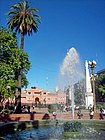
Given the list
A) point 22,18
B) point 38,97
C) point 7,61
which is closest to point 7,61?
point 7,61

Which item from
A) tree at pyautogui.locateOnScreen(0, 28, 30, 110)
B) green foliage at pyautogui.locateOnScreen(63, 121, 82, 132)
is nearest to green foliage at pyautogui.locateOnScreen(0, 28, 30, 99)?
tree at pyautogui.locateOnScreen(0, 28, 30, 110)

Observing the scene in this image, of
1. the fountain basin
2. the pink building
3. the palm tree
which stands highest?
the palm tree

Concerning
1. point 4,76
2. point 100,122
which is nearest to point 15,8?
point 4,76

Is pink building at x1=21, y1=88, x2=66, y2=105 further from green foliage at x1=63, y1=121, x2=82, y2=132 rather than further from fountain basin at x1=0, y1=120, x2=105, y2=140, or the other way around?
green foliage at x1=63, y1=121, x2=82, y2=132

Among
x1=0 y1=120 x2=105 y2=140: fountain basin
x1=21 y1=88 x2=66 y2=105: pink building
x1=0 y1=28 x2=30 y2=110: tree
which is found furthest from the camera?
x1=21 y1=88 x2=66 y2=105: pink building

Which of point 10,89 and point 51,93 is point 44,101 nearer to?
point 51,93

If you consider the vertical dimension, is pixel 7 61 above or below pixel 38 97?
above

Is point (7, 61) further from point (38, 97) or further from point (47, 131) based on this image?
point (38, 97)

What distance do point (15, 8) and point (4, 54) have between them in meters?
9.31

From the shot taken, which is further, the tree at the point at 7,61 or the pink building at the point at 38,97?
the pink building at the point at 38,97

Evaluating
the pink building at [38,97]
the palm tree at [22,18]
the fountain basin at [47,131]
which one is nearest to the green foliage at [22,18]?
the palm tree at [22,18]

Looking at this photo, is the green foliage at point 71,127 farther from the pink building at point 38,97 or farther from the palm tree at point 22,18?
the pink building at point 38,97

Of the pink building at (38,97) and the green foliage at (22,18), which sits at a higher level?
the green foliage at (22,18)

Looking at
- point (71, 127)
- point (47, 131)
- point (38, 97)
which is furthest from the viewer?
point (38, 97)
